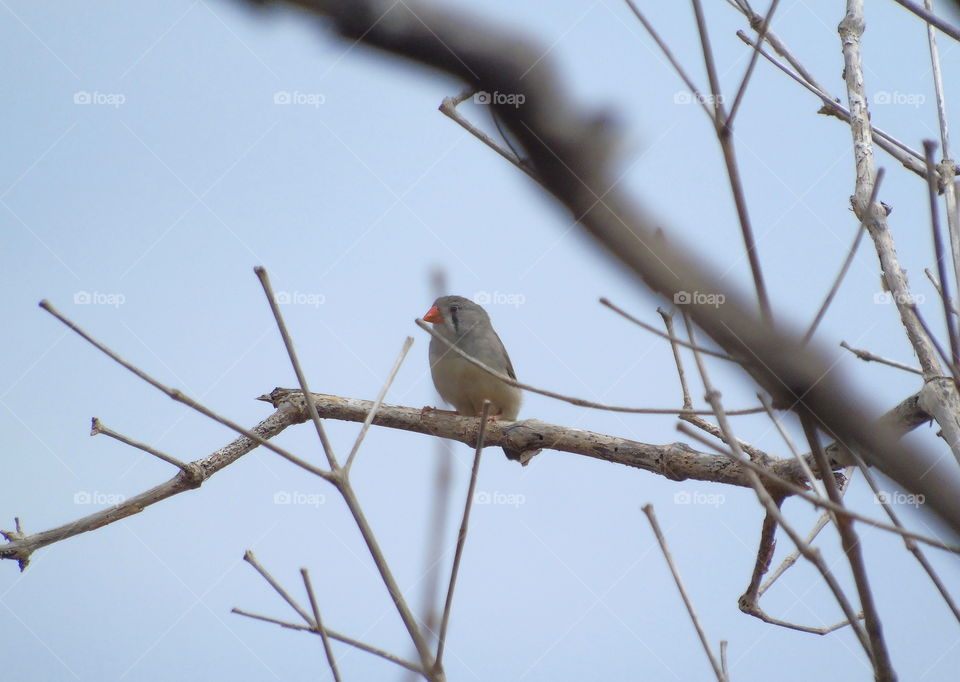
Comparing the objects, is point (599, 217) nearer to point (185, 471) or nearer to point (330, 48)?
point (330, 48)

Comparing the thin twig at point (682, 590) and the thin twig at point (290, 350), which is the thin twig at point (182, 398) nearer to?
the thin twig at point (290, 350)

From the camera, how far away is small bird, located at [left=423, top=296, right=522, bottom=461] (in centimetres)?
544

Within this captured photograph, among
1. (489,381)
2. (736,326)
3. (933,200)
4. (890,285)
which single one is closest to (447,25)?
(736,326)

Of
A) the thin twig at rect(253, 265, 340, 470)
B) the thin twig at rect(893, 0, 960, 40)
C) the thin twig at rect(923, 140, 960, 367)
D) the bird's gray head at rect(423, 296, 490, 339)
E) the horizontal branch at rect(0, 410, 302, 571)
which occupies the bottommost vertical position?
the horizontal branch at rect(0, 410, 302, 571)

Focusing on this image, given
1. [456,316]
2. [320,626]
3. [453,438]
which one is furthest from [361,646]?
[456,316]

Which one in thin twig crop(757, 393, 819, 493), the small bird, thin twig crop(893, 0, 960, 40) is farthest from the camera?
the small bird

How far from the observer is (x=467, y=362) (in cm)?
538

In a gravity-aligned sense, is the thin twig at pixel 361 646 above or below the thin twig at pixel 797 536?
below

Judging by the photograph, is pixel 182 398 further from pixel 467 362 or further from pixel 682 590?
pixel 467 362

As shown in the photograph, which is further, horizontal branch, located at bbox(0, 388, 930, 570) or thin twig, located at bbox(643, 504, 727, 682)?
horizontal branch, located at bbox(0, 388, 930, 570)

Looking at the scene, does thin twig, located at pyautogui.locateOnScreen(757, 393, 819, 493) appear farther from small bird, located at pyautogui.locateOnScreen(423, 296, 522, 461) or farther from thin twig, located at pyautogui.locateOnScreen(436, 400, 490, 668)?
small bird, located at pyautogui.locateOnScreen(423, 296, 522, 461)

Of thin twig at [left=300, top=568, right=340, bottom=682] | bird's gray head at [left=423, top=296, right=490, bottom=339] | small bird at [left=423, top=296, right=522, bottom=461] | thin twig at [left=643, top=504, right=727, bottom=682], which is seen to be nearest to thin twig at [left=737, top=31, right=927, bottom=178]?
thin twig at [left=643, top=504, right=727, bottom=682]

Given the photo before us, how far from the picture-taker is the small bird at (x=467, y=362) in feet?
17.9

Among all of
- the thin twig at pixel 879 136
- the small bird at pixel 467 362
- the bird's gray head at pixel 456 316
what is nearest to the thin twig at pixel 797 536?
the thin twig at pixel 879 136
